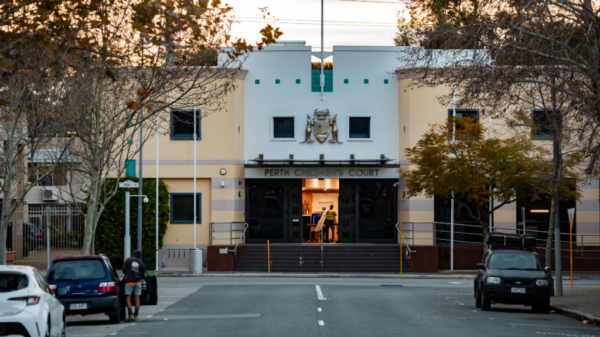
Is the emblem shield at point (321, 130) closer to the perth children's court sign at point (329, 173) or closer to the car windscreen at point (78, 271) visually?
the perth children's court sign at point (329, 173)

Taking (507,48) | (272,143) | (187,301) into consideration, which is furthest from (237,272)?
(507,48)

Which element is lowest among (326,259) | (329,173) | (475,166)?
(326,259)

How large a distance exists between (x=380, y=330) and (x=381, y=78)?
25.0m

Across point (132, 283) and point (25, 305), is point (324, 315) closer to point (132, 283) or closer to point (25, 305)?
point (132, 283)

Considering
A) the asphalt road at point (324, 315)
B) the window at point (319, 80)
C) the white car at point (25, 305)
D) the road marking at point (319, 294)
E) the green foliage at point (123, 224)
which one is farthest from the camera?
the window at point (319, 80)

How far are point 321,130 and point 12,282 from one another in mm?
27584

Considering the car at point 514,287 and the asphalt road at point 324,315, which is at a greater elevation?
the car at point 514,287

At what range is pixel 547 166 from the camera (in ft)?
108

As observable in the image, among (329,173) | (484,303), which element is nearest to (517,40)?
(484,303)

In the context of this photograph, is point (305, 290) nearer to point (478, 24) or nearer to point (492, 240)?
point (492, 240)

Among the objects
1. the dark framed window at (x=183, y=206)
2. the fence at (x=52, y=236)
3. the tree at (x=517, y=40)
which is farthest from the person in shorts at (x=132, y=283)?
the dark framed window at (x=183, y=206)

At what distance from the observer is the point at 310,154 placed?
38906 millimetres

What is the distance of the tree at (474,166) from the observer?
107 ft

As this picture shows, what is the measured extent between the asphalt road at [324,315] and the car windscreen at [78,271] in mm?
1091
